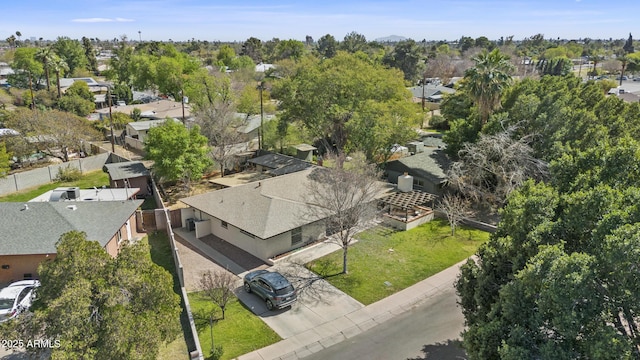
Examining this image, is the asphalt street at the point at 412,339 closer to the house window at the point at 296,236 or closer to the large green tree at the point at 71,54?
the house window at the point at 296,236

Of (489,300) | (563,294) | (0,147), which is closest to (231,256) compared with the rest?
(489,300)

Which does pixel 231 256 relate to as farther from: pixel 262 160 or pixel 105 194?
pixel 262 160

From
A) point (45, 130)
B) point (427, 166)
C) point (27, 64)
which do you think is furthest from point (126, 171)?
point (27, 64)

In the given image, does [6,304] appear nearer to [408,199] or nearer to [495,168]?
[408,199]

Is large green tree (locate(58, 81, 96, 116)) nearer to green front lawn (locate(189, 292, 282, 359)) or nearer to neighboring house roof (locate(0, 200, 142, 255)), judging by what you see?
neighboring house roof (locate(0, 200, 142, 255))

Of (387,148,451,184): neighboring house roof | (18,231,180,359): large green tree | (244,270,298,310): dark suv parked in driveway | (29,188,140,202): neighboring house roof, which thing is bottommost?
(244,270,298,310): dark suv parked in driveway

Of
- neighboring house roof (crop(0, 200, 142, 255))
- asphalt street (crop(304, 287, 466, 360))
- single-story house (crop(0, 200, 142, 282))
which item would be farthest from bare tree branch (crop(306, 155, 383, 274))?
neighboring house roof (crop(0, 200, 142, 255))

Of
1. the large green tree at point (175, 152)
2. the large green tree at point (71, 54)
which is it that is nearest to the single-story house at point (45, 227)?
the large green tree at point (175, 152)
